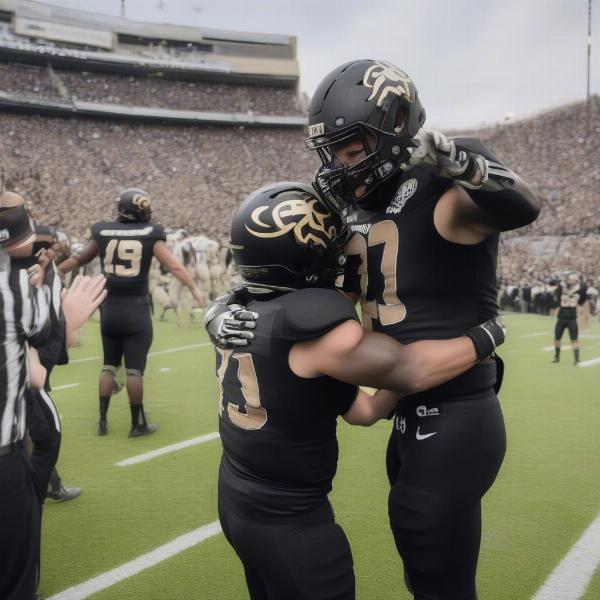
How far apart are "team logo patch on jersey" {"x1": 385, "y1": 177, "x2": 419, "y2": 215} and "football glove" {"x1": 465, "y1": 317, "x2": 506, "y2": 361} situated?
1.54ft

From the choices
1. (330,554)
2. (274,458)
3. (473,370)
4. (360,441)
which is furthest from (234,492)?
(360,441)

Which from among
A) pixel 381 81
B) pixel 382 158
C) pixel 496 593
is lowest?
pixel 496 593

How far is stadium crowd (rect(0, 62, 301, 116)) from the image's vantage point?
41125 millimetres

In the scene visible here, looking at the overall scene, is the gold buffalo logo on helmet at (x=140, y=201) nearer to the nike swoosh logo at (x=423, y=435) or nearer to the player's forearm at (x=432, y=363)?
the nike swoosh logo at (x=423, y=435)

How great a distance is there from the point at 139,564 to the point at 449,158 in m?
2.75

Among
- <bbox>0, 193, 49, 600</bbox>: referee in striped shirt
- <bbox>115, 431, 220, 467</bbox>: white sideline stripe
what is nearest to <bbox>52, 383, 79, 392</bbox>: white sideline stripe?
<bbox>115, 431, 220, 467</bbox>: white sideline stripe

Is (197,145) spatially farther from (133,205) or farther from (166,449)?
(166,449)

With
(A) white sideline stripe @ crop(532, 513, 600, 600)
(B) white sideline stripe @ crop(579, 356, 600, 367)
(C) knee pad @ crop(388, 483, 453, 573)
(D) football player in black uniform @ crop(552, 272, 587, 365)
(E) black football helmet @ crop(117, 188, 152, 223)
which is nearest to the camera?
(C) knee pad @ crop(388, 483, 453, 573)

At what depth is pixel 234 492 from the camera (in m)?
2.01

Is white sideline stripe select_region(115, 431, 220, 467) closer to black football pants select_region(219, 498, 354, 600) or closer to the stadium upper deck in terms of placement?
black football pants select_region(219, 498, 354, 600)

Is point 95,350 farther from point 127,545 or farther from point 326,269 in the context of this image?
point 326,269

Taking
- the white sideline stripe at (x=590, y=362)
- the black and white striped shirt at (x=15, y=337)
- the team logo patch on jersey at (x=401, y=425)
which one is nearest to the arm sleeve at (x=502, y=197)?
the team logo patch on jersey at (x=401, y=425)

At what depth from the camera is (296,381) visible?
1.84 m

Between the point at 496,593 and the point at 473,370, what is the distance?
152 cm
